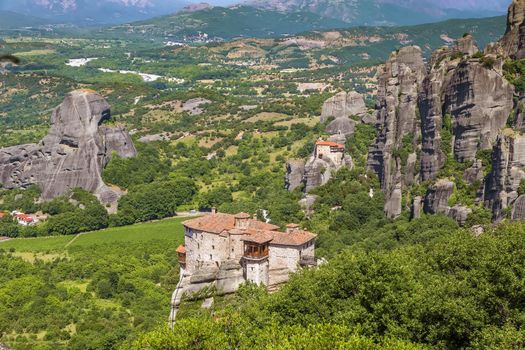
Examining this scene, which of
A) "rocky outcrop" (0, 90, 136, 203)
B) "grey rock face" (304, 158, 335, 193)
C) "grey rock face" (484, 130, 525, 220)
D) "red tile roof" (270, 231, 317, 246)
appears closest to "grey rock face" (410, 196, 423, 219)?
"grey rock face" (484, 130, 525, 220)

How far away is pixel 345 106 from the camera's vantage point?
97750 millimetres

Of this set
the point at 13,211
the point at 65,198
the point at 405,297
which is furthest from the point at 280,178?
the point at 405,297

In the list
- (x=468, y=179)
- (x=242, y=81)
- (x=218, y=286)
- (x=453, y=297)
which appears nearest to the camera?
(x=453, y=297)

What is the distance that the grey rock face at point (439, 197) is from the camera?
2139 inches

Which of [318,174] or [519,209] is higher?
[519,209]

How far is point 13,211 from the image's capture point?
82688 mm

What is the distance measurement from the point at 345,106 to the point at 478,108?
4126 cm

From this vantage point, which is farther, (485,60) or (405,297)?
(485,60)

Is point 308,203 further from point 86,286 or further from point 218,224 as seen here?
point 218,224

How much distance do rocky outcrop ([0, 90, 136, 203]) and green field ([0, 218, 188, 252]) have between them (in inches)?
381

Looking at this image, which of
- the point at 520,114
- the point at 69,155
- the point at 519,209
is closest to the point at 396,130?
the point at 520,114

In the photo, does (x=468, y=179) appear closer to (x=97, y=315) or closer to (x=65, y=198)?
(x=97, y=315)

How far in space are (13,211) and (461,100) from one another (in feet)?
168

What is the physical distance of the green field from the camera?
71.1 meters
